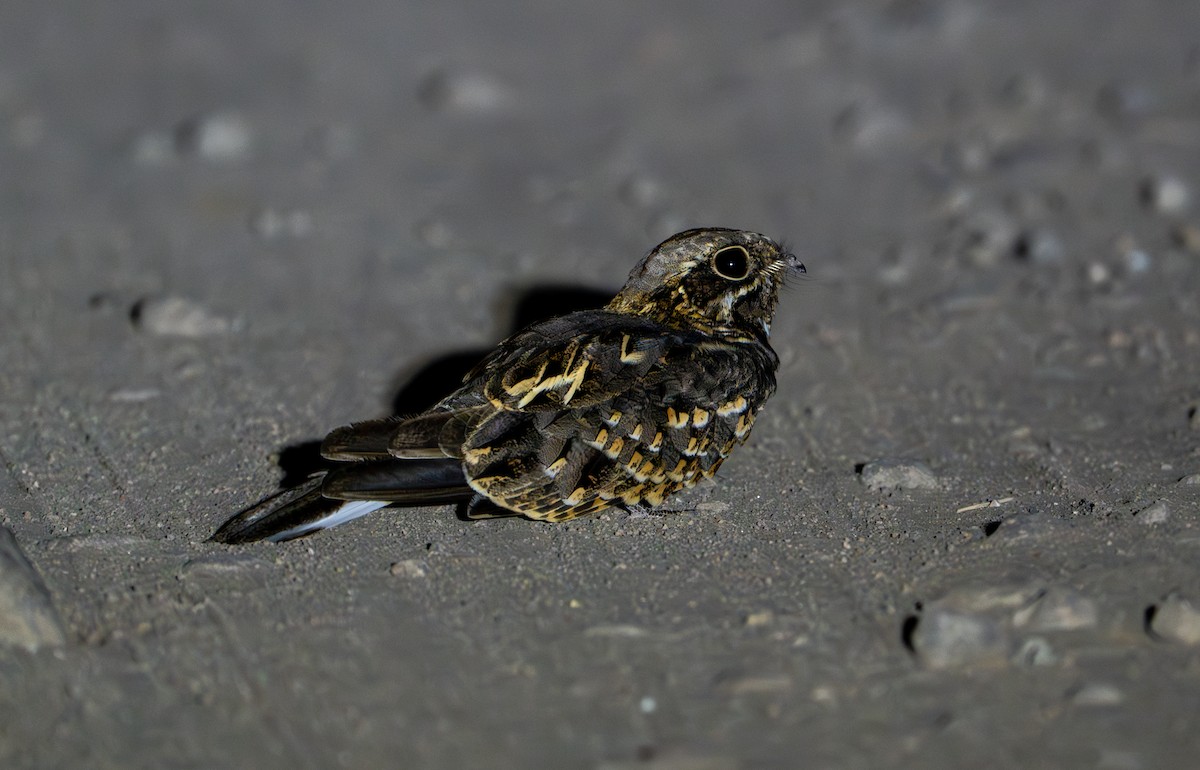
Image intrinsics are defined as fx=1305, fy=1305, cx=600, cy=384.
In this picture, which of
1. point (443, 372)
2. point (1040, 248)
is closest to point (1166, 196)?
point (1040, 248)

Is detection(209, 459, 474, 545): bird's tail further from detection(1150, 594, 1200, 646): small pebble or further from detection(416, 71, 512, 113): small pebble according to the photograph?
detection(416, 71, 512, 113): small pebble

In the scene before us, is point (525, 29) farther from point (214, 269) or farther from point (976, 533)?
point (976, 533)

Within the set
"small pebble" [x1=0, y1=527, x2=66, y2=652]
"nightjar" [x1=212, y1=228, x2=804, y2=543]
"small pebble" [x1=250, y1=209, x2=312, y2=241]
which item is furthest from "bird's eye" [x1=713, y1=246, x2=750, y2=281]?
"small pebble" [x1=250, y1=209, x2=312, y2=241]

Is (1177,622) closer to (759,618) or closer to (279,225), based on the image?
(759,618)

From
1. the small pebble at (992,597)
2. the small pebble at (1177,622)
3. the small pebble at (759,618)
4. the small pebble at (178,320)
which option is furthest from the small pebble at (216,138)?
the small pebble at (1177,622)

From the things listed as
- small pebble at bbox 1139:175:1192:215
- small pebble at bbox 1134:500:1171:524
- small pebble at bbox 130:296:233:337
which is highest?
small pebble at bbox 1139:175:1192:215
